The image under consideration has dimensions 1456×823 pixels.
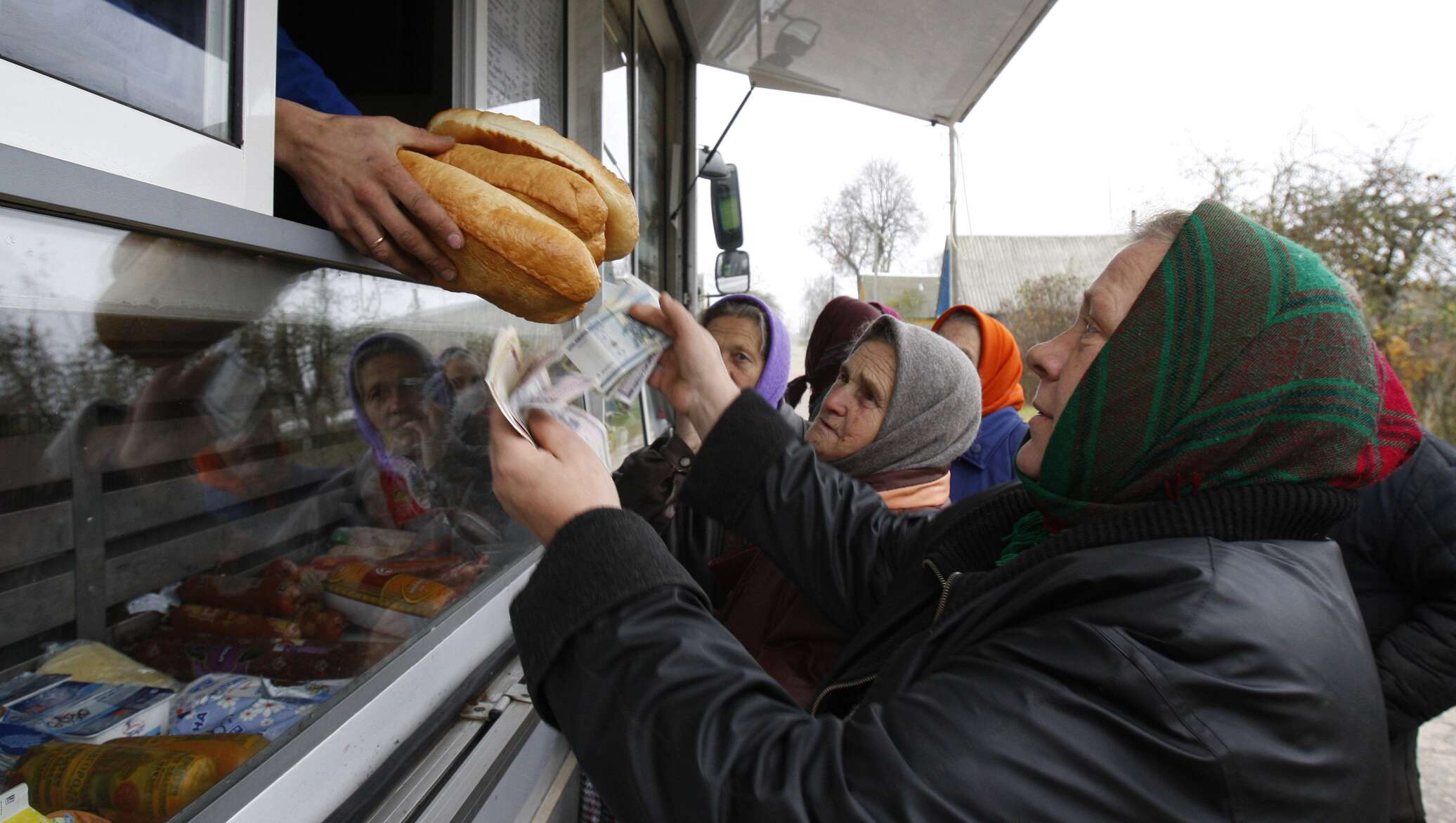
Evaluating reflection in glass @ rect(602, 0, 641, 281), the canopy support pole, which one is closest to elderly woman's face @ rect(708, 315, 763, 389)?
reflection in glass @ rect(602, 0, 641, 281)

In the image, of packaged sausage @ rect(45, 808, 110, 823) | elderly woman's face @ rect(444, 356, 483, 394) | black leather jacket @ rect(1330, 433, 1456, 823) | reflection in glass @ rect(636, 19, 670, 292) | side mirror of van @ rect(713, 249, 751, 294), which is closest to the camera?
packaged sausage @ rect(45, 808, 110, 823)

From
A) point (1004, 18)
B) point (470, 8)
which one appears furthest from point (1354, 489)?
point (1004, 18)

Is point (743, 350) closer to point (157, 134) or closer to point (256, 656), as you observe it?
point (256, 656)

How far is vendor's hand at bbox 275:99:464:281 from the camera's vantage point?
1.04 meters

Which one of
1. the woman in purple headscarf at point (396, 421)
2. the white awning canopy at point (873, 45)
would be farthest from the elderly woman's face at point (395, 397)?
the white awning canopy at point (873, 45)

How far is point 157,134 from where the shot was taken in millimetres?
795

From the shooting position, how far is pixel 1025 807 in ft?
2.44

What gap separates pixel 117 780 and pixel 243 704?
9.0 inches

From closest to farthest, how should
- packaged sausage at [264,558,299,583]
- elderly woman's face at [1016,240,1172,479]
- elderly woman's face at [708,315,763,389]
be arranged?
1. elderly woman's face at [1016,240,1172,479]
2. packaged sausage at [264,558,299,583]
3. elderly woman's face at [708,315,763,389]

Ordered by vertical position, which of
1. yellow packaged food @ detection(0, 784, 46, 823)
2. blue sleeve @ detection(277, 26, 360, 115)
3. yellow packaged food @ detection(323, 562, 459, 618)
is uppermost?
blue sleeve @ detection(277, 26, 360, 115)

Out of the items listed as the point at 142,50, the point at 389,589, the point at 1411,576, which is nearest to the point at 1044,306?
the point at 1411,576

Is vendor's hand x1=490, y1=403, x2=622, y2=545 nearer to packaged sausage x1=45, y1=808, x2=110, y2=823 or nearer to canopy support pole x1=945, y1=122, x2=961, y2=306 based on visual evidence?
packaged sausage x1=45, y1=808, x2=110, y2=823

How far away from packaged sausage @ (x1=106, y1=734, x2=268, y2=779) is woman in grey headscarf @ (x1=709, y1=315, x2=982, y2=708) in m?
0.98

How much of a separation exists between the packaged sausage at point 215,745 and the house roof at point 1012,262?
2012 cm
